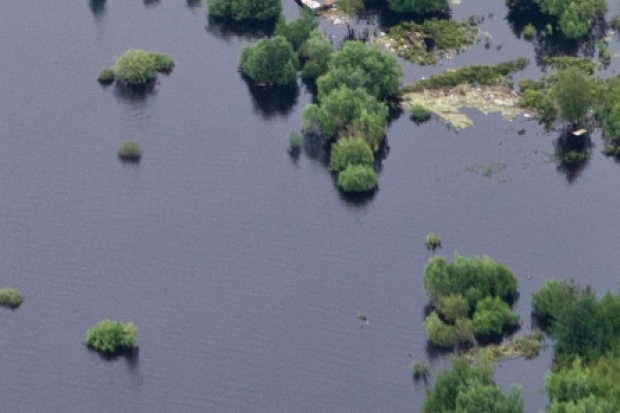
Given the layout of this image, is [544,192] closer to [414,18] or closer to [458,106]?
[458,106]

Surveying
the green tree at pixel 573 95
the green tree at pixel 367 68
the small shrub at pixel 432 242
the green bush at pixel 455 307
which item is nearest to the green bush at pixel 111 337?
the green bush at pixel 455 307

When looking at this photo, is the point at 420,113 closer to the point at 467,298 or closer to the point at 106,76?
the point at 106,76

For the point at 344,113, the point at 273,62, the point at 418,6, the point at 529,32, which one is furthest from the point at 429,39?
the point at 344,113

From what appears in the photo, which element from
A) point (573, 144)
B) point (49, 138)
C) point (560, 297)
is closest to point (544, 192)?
point (573, 144)

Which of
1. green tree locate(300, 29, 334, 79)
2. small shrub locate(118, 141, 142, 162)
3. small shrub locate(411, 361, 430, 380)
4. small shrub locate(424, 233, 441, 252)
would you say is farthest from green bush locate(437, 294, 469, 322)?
green tree locate(300, 29, 334, 79)

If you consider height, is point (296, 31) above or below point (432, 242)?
above

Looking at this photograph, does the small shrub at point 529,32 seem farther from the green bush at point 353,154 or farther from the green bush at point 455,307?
the green bush at point 455,307

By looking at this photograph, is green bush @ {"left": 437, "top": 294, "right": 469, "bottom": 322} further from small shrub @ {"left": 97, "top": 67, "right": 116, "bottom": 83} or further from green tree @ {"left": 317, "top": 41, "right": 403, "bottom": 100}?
small shrub @ {"left": 97, "top": 67, "right": 116, "bottom": 83}
